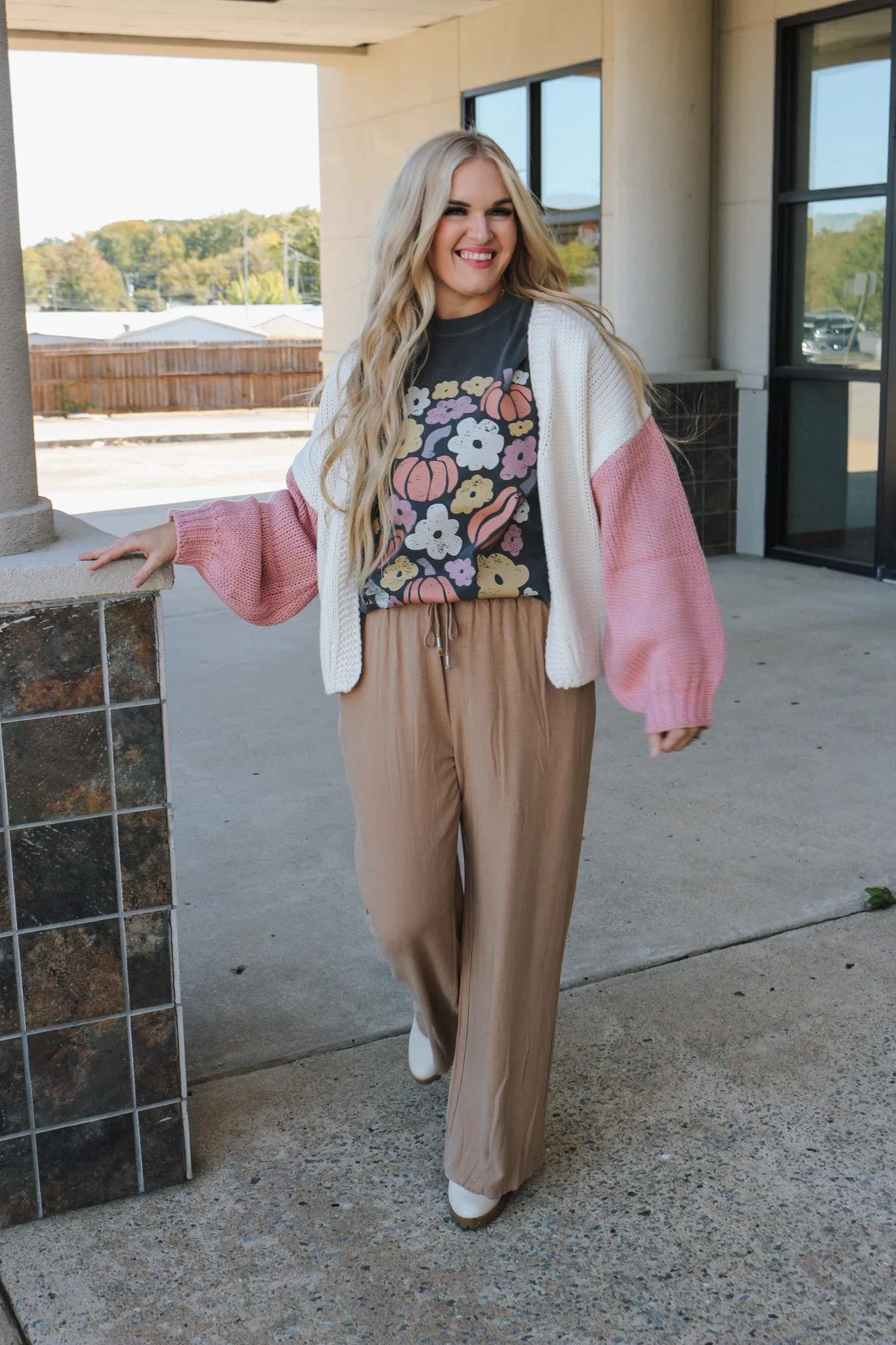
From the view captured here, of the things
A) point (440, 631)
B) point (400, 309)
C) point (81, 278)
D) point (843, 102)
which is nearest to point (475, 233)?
point (400, 309)

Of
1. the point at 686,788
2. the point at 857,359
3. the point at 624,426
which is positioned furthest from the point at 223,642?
the point at 624,426

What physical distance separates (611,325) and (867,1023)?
1.69 m

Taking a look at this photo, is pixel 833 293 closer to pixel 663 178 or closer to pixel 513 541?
pixel 663 178

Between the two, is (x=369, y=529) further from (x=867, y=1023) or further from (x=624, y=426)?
(x=867, y=1023)

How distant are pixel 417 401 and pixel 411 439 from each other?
2.7 inches

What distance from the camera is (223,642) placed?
7.32 metres

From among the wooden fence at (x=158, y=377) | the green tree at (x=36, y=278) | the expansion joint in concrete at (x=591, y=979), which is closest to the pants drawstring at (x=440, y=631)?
→ the expansion joint in concrete at (x=591, y=979)

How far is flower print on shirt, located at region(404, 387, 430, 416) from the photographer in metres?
2.45

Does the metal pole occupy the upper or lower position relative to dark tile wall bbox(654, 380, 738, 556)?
upper

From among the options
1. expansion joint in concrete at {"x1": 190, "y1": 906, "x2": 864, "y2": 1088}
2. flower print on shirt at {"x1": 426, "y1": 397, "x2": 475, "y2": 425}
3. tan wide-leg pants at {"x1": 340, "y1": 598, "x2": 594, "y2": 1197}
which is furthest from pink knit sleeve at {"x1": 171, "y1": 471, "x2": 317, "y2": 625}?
expansion joint in concrete at {"x1": 190, "y1": 906, "x2": 864, "y2": 1088}

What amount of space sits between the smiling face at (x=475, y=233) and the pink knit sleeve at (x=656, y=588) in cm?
36

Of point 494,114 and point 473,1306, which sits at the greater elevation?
point 494,114

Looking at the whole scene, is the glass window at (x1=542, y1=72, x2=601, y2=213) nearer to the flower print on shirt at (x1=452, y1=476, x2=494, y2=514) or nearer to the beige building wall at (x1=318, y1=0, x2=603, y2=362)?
the beige building wall at (x1=318, y1=0, x2=603, y2=362)

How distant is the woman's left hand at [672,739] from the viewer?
245cm
